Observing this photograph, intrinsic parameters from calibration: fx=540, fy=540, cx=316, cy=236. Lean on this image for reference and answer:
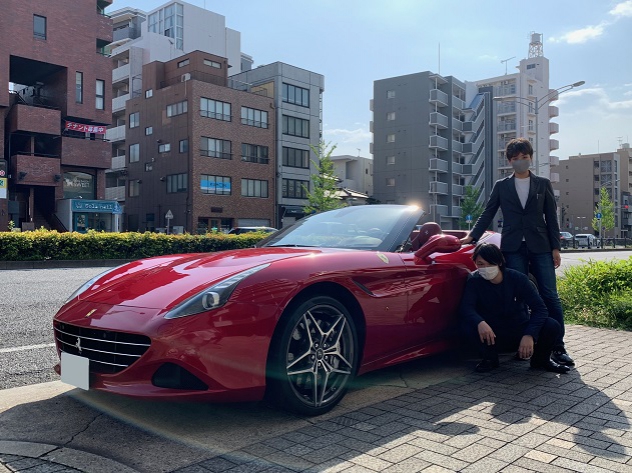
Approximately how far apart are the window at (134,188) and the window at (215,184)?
29.2 ft

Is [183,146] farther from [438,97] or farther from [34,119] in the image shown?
[438,97]

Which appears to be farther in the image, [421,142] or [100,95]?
[421,142]

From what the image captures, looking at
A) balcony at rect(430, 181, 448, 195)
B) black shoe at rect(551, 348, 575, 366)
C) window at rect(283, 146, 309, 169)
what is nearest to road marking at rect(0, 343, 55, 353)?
black shoe at rect(551, 348, 575, 366)

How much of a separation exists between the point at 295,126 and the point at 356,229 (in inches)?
1772

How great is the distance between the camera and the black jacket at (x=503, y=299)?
4.01m

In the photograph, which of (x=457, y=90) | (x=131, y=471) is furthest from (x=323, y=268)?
(x=457, y=90)

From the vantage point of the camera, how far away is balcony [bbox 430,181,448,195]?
56344 millimetres

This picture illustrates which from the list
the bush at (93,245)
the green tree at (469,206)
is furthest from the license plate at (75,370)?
the green tree at (469,206)

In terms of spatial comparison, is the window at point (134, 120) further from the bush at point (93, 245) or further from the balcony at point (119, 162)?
the bush at point (93, 245)

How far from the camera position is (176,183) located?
42094 millimetres

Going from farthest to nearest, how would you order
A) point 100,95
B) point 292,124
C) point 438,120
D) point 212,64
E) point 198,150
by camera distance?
point 438,120
point 292,124
point 212,64
point 198,150
point 100,95

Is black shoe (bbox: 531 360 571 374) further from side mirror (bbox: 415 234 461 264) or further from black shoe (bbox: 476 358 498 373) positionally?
side mirror (bbox: 415 234 461 264)

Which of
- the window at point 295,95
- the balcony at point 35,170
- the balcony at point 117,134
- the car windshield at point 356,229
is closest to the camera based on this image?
the car windshield at point 356,229

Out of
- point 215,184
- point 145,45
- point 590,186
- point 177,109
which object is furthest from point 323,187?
point 590,186
